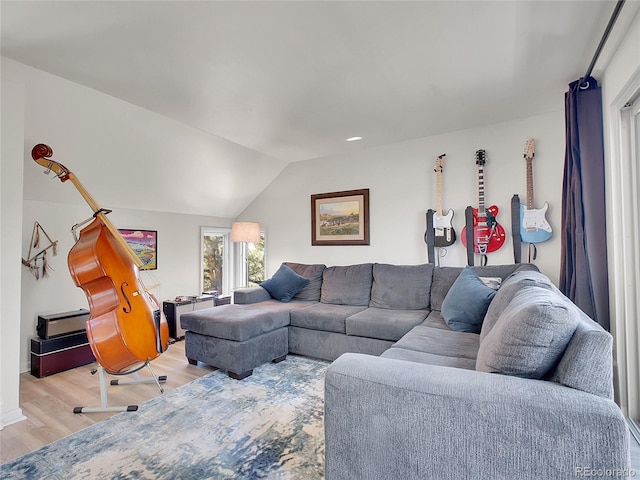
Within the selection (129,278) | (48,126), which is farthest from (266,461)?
(48,126)

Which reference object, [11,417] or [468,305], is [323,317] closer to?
[468,305]

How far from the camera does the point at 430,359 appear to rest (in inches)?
72.9

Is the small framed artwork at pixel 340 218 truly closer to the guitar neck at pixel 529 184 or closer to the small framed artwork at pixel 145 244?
the guitar neck at pixel 529 184

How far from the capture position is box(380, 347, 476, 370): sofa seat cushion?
5.73ft

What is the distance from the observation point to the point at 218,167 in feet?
13.5

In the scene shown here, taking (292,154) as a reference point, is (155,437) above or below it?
below

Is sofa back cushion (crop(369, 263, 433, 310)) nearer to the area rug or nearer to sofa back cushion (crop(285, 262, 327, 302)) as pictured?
sofa back cushion (crop(285, 262, 327, 302))

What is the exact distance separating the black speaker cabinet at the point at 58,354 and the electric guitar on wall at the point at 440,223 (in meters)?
3.75

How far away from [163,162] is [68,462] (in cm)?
278

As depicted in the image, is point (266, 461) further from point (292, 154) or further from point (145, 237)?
point (292, 154)

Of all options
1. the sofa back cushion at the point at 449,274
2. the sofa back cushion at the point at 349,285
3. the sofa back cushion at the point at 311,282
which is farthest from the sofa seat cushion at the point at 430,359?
the sofa back cushion at the point at 311,282

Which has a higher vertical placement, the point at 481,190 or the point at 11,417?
the point at 481,190

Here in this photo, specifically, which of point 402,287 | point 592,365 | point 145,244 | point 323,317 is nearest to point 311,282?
point 323,317

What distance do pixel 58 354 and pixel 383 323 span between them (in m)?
2.96
